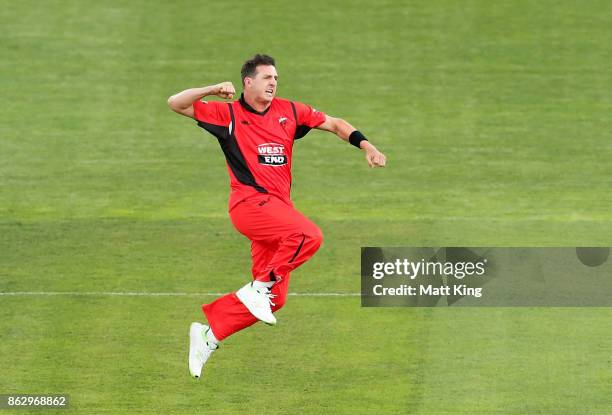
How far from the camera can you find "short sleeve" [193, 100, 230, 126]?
13781 millimetres

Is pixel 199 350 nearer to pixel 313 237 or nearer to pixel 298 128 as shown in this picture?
pixel 313 237

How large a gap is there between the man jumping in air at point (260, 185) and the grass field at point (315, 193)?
0.88m

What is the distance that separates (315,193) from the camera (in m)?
21.0

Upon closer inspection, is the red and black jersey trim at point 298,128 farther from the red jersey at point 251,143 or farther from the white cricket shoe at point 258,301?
the white cricket shoe at point 258,301

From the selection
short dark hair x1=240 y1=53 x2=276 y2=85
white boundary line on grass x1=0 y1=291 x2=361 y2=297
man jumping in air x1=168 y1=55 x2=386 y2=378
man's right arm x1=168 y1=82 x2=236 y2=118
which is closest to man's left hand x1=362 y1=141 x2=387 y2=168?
man jumping in air x1=168 y1=55 x2=386 y2=378

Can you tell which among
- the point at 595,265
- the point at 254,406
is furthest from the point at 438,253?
the point at 254,406

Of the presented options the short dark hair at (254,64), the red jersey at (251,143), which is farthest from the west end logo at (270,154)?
the short dark hair at (254,64)

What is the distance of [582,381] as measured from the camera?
14320 millimetres

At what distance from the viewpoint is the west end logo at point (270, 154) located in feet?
45.0

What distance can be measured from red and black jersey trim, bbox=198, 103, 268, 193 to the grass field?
7.36ft

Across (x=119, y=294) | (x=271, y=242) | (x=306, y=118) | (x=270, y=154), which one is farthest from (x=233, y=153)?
(x=119, y=294)

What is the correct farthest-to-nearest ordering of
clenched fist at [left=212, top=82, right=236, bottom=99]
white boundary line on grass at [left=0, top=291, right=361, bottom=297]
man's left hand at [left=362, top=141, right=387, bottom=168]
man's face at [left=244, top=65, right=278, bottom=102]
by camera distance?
white boundary line on grass at [left=0, top=291, right=361, bottom=297]
man's face at [left=244, top=65, right=278, bottom=102]
man's left hand at [left=362, top=141, right=387, bottom=168]
clenched fist at [left=212, top=82, right=236, bottom=99]

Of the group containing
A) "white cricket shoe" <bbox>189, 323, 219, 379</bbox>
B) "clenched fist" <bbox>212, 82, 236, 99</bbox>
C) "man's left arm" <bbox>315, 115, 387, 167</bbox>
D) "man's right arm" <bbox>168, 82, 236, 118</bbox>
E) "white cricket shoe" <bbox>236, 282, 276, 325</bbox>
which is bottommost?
"white cricket shoe" <bbox>189, 323, 219, 379</bbox>

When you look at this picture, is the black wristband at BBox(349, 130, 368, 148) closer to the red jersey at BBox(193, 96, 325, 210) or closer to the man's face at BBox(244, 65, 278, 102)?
the red jersey at BBox(193, 96, 325, 210)
